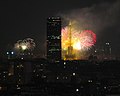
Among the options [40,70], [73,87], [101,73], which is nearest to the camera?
[73,87]

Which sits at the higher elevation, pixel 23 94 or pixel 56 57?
pixel 56 57

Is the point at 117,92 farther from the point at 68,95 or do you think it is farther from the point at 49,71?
the point at 49,71

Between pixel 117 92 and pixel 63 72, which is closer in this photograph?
pixel 117 92

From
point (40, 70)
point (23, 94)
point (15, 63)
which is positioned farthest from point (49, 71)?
point (23, 94)

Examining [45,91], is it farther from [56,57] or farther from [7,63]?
[56,57]

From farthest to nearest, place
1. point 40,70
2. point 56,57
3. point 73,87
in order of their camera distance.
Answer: point 56,57 < point 40,70 < point 73,87

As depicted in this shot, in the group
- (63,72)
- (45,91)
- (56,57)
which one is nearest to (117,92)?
(45,91)

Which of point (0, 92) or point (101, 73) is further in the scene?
point (101, 73)

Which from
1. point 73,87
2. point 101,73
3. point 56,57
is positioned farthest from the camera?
point 56,57

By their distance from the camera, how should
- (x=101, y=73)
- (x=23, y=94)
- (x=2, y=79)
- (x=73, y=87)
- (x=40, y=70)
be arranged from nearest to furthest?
(x=23, y=94), (x=73, y=87), (x=2, y=79), (x=101, y=73), (x=40, y=70)
